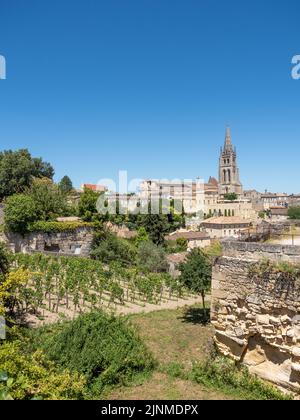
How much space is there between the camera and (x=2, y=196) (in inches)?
1673

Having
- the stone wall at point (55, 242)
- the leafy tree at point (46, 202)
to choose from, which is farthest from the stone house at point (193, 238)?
the leafy tree at point (46, 202)

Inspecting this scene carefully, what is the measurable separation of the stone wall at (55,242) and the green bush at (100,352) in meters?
21.1

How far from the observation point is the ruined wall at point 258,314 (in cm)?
748

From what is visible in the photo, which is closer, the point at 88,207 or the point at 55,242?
the point at 55,242

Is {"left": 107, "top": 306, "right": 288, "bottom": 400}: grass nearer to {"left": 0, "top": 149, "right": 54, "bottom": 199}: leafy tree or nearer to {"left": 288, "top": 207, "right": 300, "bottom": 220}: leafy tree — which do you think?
{"left": 0, "top": 149, "right": 54, "bottom": 199}: leafy tree

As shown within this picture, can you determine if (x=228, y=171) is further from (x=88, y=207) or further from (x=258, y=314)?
(x=258, y=314)

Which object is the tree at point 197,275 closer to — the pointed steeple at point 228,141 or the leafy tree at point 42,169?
the leafy tree at point 42,169

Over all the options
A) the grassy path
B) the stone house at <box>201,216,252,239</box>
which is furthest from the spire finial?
the grassy path

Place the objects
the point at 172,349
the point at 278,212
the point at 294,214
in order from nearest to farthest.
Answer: the point at 172,349 → the point at 294,214 → the point at 278,212

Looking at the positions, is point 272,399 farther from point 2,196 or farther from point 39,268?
point 2,196

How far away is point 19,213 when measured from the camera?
31.2 metres

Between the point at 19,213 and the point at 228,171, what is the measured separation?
99.4 metres

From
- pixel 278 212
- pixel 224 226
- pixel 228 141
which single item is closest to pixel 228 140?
pixel 228 141
